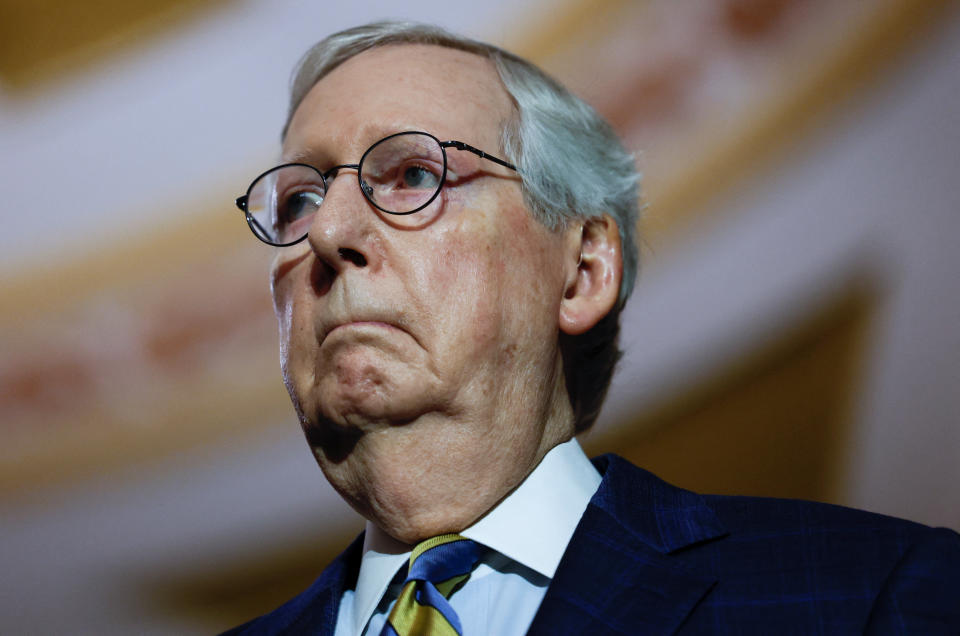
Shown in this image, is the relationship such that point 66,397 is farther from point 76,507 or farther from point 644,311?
point 644,311

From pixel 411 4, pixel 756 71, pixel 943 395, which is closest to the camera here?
pixel 943 395

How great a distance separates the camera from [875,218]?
88.3 inches

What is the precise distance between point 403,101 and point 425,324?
39 cm

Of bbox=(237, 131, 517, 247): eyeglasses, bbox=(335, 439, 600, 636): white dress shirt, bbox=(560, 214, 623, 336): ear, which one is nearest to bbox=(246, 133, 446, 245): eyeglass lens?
bbox=(237, 131, 517, 247): eyeglasses

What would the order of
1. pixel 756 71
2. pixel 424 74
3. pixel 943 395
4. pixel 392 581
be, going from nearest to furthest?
1. pixel 392 581
2. pixel 424 74
3. pixel 943 395
4. pixel 756 71

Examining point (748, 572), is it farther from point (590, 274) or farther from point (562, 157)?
point (562, 157)

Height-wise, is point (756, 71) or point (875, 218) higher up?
point (756, 71)

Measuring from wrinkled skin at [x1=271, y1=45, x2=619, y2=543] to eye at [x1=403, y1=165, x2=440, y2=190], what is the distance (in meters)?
0.03

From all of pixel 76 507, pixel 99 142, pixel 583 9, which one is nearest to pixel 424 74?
pixel 583 9

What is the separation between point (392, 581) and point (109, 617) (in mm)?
1365

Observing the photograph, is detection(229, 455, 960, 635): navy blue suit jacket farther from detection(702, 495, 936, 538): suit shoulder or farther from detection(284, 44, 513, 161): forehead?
detection(284, 44, 513, 161): forehead

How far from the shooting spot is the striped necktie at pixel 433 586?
4.33ft

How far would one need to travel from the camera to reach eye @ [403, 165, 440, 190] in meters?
1.49

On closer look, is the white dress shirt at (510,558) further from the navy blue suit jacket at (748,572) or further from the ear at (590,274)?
the ear at (590,274)
